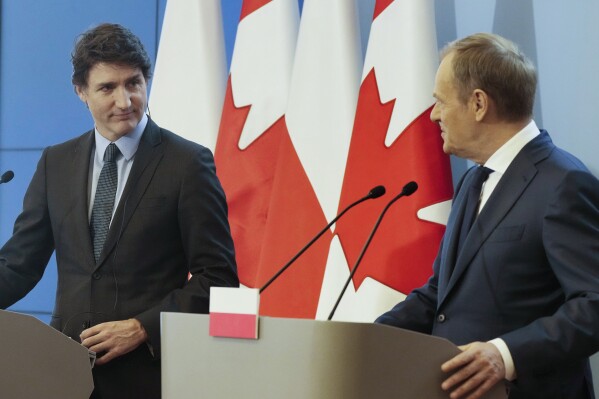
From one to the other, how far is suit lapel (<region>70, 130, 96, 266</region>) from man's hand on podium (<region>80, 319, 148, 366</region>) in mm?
228

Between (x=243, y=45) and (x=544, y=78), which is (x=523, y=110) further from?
(x=243, y=45)

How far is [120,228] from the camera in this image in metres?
2.45

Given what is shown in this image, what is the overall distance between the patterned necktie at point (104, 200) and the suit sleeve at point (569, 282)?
1132mm

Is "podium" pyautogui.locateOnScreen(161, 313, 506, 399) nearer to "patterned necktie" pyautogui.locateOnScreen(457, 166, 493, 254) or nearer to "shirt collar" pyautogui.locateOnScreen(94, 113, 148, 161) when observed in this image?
"patterned necktie" pyautogui.locateOnScreen(457, 166, 493, 254)

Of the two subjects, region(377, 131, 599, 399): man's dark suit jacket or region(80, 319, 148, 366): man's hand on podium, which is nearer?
region(377, 131, 599, 399): man's dark suit jacket

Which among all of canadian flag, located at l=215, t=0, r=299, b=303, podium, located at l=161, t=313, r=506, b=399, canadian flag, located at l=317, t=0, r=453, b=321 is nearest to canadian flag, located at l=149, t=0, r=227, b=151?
canadian flag, located at l=215, t=0, r=299, b=303

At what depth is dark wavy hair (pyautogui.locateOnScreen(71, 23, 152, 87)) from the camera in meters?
2.58

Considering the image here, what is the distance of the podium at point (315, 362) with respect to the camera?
1.67m

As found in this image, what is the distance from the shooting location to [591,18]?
2.97 meters

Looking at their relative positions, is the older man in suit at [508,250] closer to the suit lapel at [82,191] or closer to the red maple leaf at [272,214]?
the suit lapel at [82,191]

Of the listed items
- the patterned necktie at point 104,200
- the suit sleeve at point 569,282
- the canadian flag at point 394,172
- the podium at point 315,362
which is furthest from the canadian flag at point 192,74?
the podium at point 315,362

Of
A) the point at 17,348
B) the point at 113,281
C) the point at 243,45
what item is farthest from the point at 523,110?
the point at 243,45

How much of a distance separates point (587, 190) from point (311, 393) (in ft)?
2.72

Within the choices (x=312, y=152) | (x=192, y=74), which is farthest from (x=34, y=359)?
(x=192, y=74)
